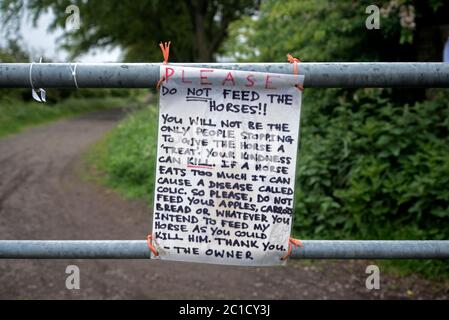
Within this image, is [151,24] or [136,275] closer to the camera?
[136,275]

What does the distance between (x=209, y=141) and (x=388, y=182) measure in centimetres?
363

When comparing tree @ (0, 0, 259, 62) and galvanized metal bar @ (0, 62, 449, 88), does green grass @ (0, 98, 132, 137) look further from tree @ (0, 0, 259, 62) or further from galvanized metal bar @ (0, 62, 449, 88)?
galvanized metal bar @ (0, 62, 449, 88)

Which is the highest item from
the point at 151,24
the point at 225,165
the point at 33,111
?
the point at 151,24

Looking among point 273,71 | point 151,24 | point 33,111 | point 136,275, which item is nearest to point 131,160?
point 136,275

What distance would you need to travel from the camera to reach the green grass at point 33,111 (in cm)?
1419

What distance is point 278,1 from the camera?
6.46 m

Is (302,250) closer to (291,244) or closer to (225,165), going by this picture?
(291,244)

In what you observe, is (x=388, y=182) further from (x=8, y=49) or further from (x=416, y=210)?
(x=8, y=49)

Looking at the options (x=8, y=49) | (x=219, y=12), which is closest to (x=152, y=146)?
(x=8, y=49)

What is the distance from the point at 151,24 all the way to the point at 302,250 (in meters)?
16.3

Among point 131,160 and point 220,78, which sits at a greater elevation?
point 220,78

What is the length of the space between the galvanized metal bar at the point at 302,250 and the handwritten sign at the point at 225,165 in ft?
0.27

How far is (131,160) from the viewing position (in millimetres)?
7891

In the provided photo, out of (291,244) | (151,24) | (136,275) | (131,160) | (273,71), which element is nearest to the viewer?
(273,71)
